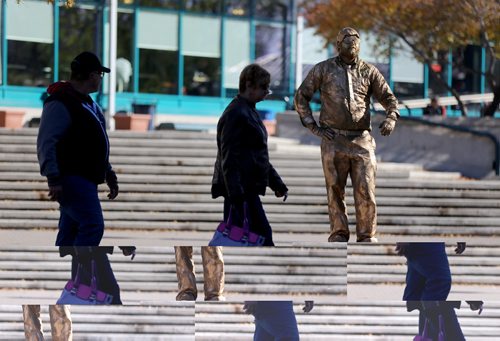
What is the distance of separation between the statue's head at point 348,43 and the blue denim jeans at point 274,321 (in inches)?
129

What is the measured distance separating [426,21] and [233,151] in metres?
17.5

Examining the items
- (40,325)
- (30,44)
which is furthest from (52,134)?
(30,44)

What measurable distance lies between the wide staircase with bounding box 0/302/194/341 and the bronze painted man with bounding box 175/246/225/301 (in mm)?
1116

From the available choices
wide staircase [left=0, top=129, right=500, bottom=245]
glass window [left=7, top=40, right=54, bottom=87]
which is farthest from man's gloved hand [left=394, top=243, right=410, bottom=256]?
glass window [left=7, top=40, right=54, bottom=87]

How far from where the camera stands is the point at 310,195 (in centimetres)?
1898

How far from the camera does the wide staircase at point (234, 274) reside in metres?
9.21

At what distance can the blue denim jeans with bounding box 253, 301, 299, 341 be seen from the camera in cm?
804

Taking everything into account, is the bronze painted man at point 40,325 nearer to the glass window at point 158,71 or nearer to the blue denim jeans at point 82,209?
the blue denim jeans at point 82,209

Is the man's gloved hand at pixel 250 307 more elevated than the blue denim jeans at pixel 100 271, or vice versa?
the blue denim jeans at pixel 100 271

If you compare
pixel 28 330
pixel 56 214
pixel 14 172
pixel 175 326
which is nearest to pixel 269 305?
pixel 175 326

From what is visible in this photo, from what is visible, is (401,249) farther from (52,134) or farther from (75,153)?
(52,134)

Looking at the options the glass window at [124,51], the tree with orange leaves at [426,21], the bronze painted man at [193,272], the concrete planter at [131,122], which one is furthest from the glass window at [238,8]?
the bronze painted man at [193,272]

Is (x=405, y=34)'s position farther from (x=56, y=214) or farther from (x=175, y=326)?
(x=175, y=326)

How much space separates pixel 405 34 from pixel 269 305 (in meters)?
21.5
